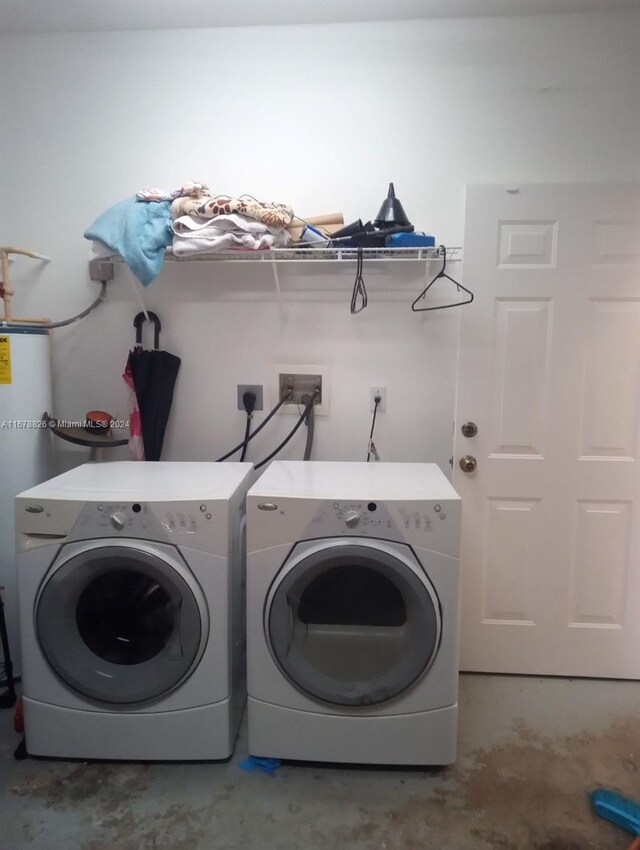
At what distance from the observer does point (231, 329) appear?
86.6 inches

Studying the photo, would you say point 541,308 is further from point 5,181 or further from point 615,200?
point 5,181

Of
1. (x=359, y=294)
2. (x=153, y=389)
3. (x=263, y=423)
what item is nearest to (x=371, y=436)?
(x=263, y=423)

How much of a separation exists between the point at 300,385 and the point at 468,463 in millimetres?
742

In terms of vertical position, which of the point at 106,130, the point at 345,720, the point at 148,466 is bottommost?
the point at 345,720

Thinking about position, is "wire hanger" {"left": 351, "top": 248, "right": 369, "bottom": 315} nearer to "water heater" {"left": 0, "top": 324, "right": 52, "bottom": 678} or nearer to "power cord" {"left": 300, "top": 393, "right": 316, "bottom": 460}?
"power cord" {"left": 300, "top": 393, "right": 316, "bottom": 460}

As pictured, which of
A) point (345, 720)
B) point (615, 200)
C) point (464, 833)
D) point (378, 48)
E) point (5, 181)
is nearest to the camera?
point (464, 833)

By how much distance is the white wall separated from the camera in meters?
2.01

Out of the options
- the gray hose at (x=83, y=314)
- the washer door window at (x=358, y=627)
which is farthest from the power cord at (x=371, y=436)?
the gray hose at (x=83, y=314)

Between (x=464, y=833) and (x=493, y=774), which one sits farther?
(x=493, y=774)

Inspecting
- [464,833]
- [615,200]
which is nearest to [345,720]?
[464,833]

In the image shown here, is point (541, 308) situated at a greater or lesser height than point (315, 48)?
lesser

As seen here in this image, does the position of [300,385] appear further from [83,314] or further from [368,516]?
[83,314]

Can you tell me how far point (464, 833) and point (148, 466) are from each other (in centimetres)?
147

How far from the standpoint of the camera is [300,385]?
7.19 feet
